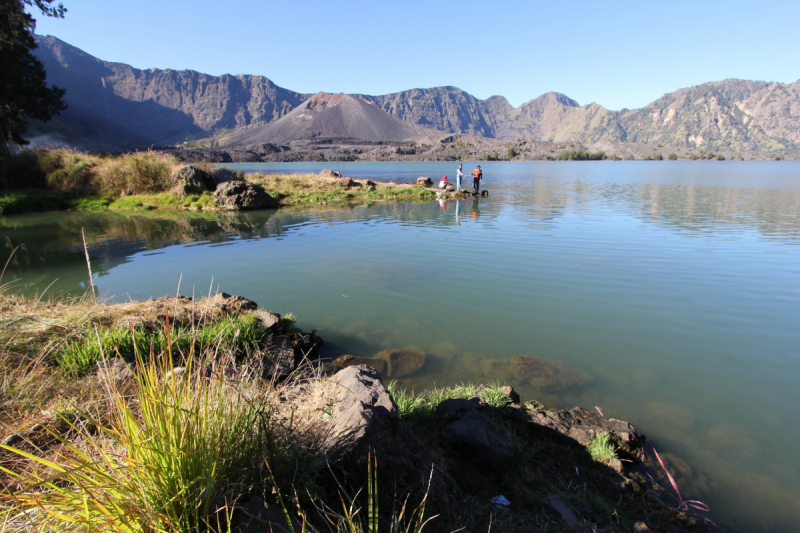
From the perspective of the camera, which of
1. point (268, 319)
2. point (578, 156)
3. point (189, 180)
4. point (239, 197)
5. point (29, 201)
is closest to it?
point (268, 319)

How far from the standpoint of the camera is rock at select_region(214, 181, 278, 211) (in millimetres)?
22266

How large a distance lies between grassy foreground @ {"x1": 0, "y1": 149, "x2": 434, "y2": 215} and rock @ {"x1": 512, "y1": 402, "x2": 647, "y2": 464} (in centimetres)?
2239

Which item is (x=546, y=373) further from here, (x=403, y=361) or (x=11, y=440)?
(x=11, y=440)

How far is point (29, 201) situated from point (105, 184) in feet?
13.7

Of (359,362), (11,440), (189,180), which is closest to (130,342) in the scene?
(11,440)

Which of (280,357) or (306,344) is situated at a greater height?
(280,357)

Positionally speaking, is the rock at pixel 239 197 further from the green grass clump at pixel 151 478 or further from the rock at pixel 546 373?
the green grass clump at pixel 151 478

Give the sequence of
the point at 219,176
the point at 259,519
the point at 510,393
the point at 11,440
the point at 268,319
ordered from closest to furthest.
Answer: the point at 259,519
the point at 11,440
the point at 510,393
the point at 268,319
the point at 219,176

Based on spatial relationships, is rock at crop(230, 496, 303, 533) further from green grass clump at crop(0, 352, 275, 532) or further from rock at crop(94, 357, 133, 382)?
rock at crop(94, 357, 133, 382)

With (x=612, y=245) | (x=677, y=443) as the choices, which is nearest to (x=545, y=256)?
(x=612, y=245)

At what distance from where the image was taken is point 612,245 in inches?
497

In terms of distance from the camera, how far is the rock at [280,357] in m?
4.99

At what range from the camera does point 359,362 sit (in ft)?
18.4

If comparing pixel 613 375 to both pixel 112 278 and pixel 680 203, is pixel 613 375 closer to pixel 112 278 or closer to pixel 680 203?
pixel 112 278
